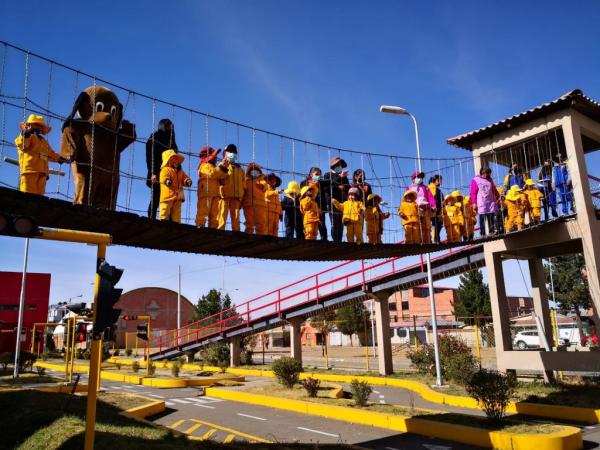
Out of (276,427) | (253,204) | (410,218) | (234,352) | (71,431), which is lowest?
(276,427)

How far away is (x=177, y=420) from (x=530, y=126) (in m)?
14.5

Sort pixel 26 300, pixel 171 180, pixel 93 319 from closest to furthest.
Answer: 1. pixel 93 319
2. pixel 171 180
3. pixel 26 300

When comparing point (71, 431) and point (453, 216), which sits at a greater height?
point (453, 216)

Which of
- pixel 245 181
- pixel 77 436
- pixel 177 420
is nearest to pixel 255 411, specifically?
pixel 177 420

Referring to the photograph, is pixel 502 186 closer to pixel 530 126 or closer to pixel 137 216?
pixel 530 126

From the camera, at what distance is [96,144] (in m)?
8.30

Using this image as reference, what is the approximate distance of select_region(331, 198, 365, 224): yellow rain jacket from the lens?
11.5m

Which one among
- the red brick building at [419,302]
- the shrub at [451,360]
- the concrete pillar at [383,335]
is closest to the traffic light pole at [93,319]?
the shrub at [451,360]

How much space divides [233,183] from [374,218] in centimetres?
404

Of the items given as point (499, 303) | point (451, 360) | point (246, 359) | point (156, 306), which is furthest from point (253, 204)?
point (156, 306)

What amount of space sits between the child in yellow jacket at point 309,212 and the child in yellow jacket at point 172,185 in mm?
2904

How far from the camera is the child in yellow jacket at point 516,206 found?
14547mm

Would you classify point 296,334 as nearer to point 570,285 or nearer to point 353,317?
point 353,317

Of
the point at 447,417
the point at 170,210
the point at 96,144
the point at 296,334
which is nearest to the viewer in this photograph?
the point at 96,144
